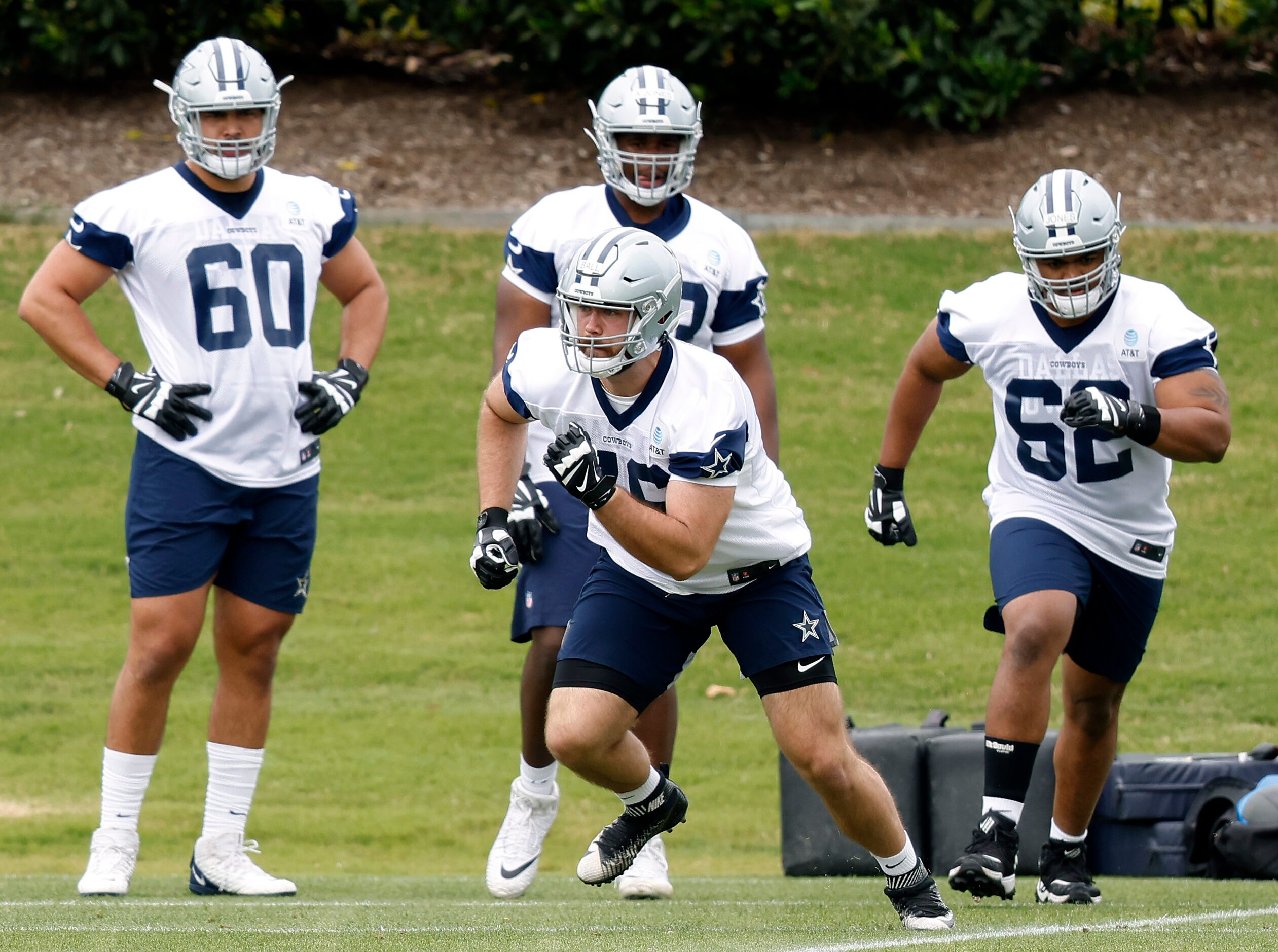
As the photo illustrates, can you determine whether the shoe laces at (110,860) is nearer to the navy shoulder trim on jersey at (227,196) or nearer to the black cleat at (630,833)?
the black cleat at (630,833)

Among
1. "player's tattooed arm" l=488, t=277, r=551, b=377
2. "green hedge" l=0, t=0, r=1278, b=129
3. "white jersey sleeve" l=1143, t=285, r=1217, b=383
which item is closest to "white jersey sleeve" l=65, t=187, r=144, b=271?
"player's tattooed arm" l=488, t=277, r=551, b=377

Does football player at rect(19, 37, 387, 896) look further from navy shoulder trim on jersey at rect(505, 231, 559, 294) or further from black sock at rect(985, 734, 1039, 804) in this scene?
black sock at rect(985, 734, 1039, 804)

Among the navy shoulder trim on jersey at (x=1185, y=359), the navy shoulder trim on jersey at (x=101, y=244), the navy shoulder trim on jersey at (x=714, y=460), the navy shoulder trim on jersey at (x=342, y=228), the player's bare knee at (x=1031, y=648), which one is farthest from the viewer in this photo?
the navy shoulder trim on jersey at (x=342, y=228)

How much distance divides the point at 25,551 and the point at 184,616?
20.6 ft

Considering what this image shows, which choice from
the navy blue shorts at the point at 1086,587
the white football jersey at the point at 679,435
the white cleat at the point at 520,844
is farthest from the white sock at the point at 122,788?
the navy blue shorts at the point at 1086,587

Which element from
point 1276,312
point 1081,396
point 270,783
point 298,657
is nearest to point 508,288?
point 1081,396

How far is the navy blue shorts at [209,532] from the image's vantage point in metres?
5.44

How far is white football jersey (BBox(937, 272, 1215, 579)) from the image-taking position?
531 centimetres

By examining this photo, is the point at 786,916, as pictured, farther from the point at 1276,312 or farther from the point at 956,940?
the point at 1276,312

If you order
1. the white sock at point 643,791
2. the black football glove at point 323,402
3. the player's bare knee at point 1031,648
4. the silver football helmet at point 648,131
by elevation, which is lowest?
the white sock at point 643,791

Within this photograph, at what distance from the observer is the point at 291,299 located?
5664mm

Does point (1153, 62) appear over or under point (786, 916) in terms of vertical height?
over

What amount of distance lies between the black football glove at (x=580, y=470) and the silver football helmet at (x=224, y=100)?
1.87 metres

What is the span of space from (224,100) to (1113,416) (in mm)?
2731
